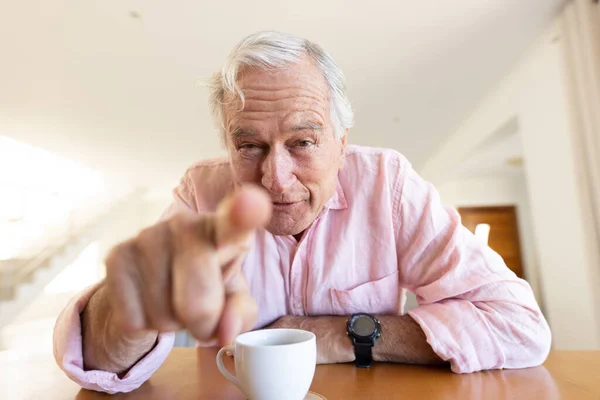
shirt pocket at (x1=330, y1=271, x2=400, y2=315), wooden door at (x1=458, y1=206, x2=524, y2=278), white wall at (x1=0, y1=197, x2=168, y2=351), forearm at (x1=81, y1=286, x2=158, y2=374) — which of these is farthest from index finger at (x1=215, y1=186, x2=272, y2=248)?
wooden door at (x1=458, y1=206, x2=524, y2=278)

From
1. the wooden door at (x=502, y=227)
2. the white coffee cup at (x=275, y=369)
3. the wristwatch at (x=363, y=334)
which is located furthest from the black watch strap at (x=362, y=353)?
the wooden door at (x=502, y=227)

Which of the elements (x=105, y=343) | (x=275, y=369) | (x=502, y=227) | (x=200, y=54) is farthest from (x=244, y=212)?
(x=502, y=227)

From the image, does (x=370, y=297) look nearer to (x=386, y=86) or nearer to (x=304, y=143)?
(x=304, y=143)

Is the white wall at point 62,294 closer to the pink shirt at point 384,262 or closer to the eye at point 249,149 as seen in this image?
the pink shirt at point 384,262

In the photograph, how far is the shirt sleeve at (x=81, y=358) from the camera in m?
0.56

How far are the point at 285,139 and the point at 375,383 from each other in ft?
1.37

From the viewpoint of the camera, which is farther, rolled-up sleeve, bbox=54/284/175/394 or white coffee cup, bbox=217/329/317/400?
rolled-up sleeve, bbox=54/284/175/394

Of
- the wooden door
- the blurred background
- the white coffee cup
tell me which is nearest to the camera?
the white coffee cup

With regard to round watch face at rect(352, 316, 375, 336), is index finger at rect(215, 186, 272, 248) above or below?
above

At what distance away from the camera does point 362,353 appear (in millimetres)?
688

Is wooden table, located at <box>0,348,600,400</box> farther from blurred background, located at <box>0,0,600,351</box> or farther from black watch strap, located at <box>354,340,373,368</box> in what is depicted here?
blurred background, located at <box>0,0,600,351</box>

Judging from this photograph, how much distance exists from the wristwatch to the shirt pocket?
0.33 ft

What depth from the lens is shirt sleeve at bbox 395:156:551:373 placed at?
67cm

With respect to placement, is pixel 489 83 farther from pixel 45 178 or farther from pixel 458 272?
pixel 45 178
